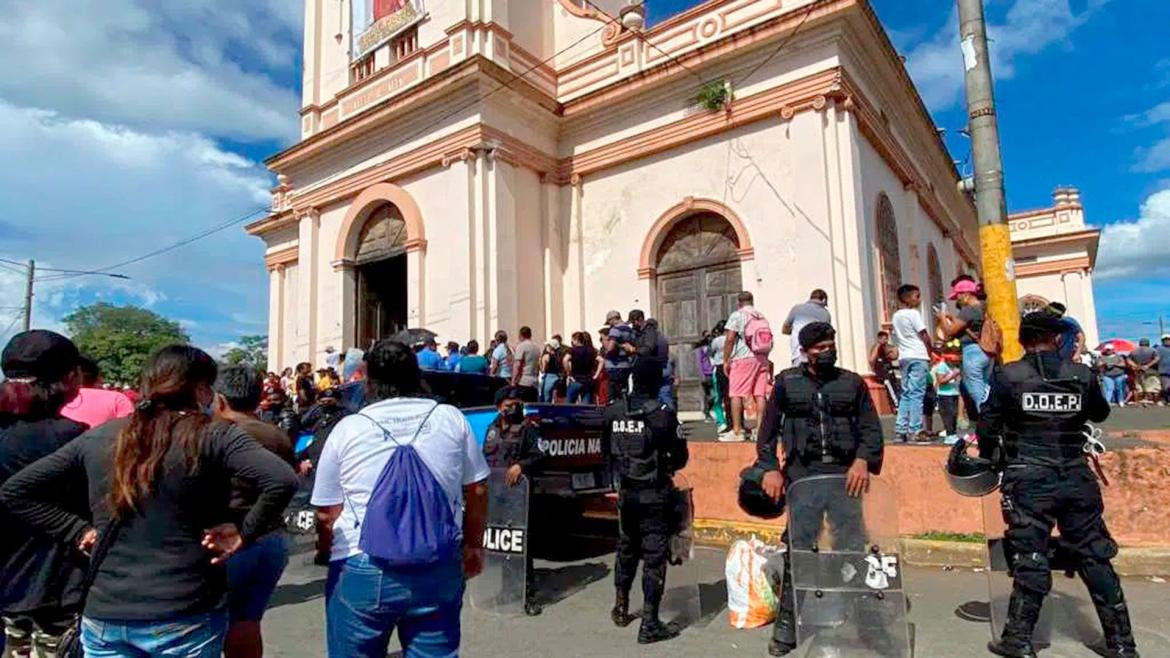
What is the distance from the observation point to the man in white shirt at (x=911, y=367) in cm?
679

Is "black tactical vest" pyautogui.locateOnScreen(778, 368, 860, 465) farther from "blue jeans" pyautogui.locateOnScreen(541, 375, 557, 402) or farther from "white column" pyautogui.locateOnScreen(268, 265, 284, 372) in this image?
"white column" pyautogui.locateOnScreen(268, 265, 284, 372)

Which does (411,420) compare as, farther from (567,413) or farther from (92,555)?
(567,413)

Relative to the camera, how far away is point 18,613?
8.21 ft

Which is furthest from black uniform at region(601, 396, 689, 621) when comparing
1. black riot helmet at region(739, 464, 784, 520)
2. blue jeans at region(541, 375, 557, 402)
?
blue jeans at region(541, 375, 557, 402)

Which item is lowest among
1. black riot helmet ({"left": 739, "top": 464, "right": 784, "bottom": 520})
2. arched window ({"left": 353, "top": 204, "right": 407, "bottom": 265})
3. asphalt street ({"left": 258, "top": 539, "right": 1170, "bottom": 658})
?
asphalt street ({"left": 258, "top": 539, "right": 1170, "bottom": 658})

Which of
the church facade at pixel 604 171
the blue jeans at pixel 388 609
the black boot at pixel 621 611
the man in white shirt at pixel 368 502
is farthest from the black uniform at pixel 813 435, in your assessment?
the church facade at pixel 604 171

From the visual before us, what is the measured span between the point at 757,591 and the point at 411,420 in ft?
9.11

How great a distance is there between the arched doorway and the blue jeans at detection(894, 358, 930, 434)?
9.96 m

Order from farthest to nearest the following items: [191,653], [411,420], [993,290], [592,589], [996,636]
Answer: [993,290] → [592,589] → [996,636] → [411,420] → [191,653]

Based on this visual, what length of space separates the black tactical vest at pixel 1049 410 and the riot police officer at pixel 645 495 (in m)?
1.79

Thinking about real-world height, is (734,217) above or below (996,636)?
above

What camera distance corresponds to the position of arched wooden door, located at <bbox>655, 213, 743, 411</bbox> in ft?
39.4

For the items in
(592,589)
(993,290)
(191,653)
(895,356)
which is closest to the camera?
(191,653)

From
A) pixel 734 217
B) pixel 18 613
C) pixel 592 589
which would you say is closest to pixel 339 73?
pixel 734 217
